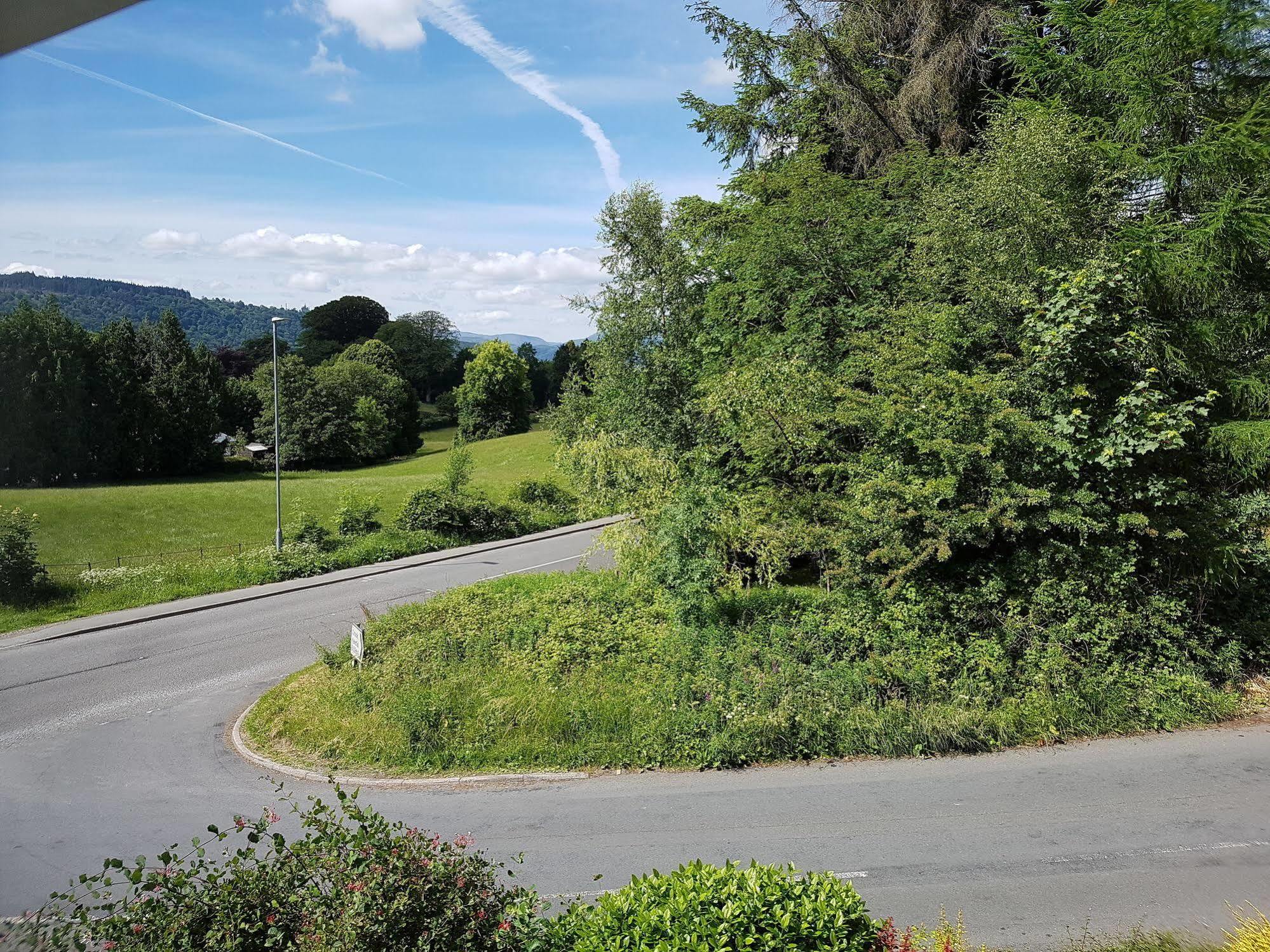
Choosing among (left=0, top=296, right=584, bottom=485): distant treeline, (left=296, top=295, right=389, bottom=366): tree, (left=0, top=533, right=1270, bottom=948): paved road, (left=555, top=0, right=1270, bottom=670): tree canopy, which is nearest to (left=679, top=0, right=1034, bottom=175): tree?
(left=555, top=0, right=1270, bottom=670): tree canopy

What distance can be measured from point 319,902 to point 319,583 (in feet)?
59.5

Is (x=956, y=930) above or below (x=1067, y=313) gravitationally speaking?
below

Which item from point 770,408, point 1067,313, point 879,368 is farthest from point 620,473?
point 1067,313

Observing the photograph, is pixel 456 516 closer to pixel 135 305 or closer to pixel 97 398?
pixel 97 398

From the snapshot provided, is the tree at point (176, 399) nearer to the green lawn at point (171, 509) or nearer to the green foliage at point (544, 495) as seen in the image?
the green lawn at point (171, 509)

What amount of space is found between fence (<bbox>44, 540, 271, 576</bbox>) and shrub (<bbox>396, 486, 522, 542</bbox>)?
16.4 feet

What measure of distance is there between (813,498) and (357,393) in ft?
183

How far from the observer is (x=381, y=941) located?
3.54 m

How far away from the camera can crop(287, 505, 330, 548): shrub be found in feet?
74.5

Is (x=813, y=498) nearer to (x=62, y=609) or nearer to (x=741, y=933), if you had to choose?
(x=741, y=933)

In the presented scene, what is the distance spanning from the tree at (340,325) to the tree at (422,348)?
2086 mm

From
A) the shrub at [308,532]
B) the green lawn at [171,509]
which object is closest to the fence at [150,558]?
the green lawn at [171,509]

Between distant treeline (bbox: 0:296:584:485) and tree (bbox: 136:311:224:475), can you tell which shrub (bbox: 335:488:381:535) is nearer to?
distant treeline (bbox: 0:296:584:485)

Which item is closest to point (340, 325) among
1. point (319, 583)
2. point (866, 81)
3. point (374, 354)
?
point (374, 354)
